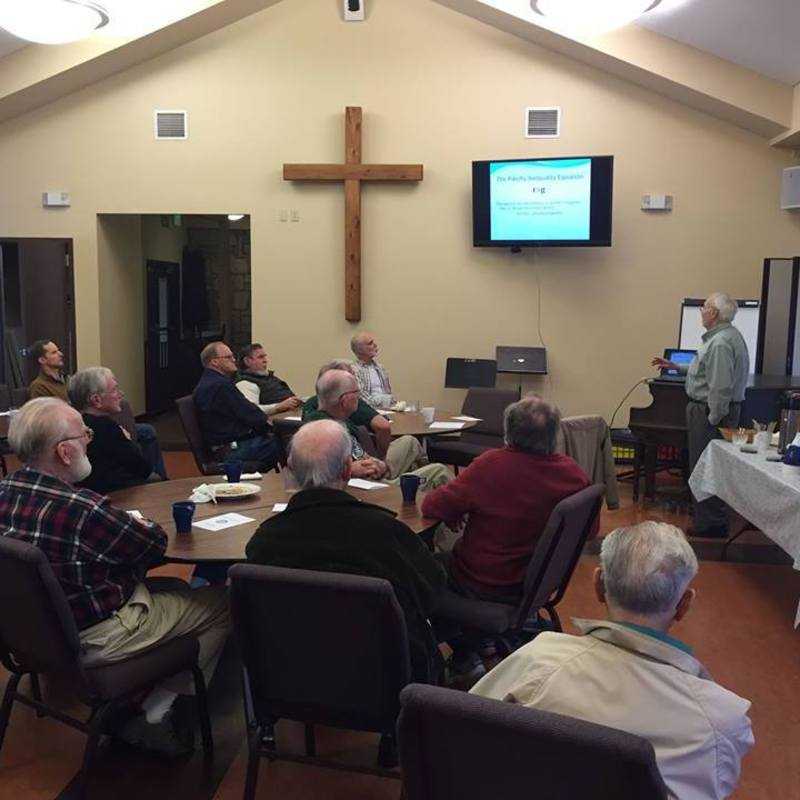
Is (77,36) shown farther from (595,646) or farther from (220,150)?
(595,646)

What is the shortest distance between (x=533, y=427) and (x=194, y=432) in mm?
2820

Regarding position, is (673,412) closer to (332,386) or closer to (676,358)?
(676,358)

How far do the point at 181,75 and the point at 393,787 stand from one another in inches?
249

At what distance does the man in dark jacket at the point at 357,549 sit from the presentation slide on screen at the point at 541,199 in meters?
4.96

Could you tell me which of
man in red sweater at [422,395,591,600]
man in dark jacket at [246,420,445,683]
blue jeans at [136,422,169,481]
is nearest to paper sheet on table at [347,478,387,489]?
man in red sweater at [422,395,591,600]

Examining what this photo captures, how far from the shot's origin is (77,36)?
211 inches

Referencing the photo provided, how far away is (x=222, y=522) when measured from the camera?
2.91 m

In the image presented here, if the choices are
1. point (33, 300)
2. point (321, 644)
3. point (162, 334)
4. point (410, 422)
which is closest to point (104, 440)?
point (321, 644)

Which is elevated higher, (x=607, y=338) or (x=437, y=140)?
(x=437, y=140)

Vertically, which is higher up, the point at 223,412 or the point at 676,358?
the point at 676,358

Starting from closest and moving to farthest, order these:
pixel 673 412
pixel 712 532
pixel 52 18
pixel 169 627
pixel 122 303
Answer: pixel 169 627 < pixel 52 18 < pixel 712 532 < pixel 673 412 < pixel 122 303

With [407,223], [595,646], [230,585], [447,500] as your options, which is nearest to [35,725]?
[230,585]

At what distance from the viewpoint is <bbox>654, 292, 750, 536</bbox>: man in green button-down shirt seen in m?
5.18

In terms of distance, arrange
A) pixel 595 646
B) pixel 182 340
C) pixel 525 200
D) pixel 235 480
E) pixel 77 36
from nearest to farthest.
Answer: pixel 595 646 < pixel 235 480 < pixel 77 36 < pixel 525 200 < pixel 182 340
